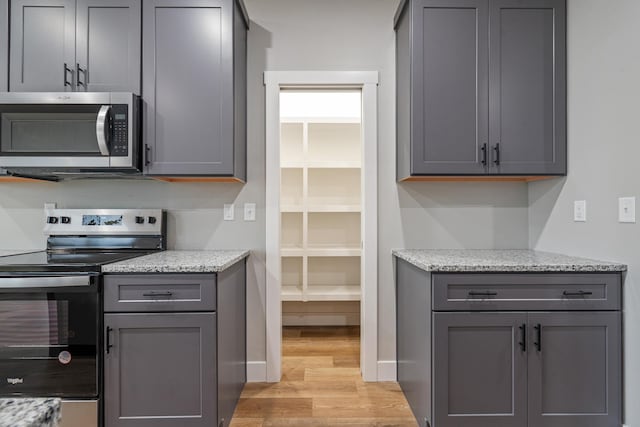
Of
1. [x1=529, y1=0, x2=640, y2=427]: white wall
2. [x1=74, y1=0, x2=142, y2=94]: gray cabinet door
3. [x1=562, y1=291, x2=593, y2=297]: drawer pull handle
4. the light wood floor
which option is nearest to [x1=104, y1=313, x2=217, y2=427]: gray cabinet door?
the light wood floor

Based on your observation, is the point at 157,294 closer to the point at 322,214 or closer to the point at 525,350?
the point at 525,350

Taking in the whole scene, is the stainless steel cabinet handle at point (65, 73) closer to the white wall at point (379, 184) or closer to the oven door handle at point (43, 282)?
the white wall at point (379, 184)

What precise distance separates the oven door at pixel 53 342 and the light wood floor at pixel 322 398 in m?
0.85

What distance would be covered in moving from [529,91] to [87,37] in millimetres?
2561

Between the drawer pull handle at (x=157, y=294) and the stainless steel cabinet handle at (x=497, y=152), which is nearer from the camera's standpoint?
the drawer pull handle at (x=157, y=294)

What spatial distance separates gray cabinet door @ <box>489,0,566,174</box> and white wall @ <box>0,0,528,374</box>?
40 cm

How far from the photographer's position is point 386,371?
2523 millimetres

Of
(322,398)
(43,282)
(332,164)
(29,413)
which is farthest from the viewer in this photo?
(332,164)

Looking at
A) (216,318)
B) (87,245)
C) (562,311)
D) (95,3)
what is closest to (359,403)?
(216,318)

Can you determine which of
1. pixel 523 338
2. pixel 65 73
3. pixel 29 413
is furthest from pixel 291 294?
pixel 29 413

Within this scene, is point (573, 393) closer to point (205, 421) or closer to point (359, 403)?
point (359, 403)

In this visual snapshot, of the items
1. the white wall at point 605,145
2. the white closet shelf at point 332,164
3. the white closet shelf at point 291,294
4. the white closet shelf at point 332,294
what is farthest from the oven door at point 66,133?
the white wall at point 605,145

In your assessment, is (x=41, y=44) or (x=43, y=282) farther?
(x=41, y=44)

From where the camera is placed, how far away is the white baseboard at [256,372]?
252 centimetres
